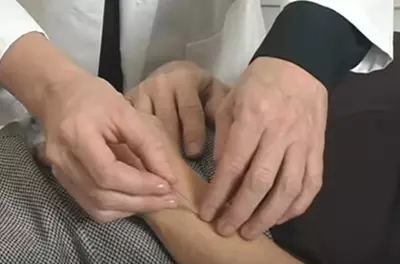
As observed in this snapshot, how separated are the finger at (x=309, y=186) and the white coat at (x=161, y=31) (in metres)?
0.33

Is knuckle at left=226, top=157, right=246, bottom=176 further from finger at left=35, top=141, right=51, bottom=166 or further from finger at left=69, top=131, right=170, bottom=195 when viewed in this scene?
finger at left=35, top=141, right=51, bottom=166

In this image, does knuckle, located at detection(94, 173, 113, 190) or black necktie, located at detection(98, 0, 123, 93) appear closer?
knuckle, located at detection(94, 173, 113, 190)

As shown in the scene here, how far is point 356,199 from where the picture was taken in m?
0.79

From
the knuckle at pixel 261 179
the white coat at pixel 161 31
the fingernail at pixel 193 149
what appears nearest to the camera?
the knuckle at pixel 261 179

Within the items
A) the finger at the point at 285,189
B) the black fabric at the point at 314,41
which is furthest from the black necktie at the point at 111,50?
the finger at the point at 285,189

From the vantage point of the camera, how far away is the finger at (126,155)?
0.80 m

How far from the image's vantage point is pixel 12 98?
1016mm

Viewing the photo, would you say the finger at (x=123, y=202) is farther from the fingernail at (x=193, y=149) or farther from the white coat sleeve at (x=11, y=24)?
the white coat sleeve at (x=11, y=24)

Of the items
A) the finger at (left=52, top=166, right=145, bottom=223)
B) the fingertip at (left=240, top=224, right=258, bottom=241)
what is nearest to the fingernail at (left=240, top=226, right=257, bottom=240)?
the fingertip at (left=240, top=224, right=258, bottom=241)

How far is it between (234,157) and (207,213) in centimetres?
7

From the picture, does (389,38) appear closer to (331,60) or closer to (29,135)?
(331,60)

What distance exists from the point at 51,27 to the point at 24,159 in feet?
0.93

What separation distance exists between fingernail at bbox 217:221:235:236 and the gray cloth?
0.20 ft

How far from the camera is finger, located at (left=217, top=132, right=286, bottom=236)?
2.48 ft
